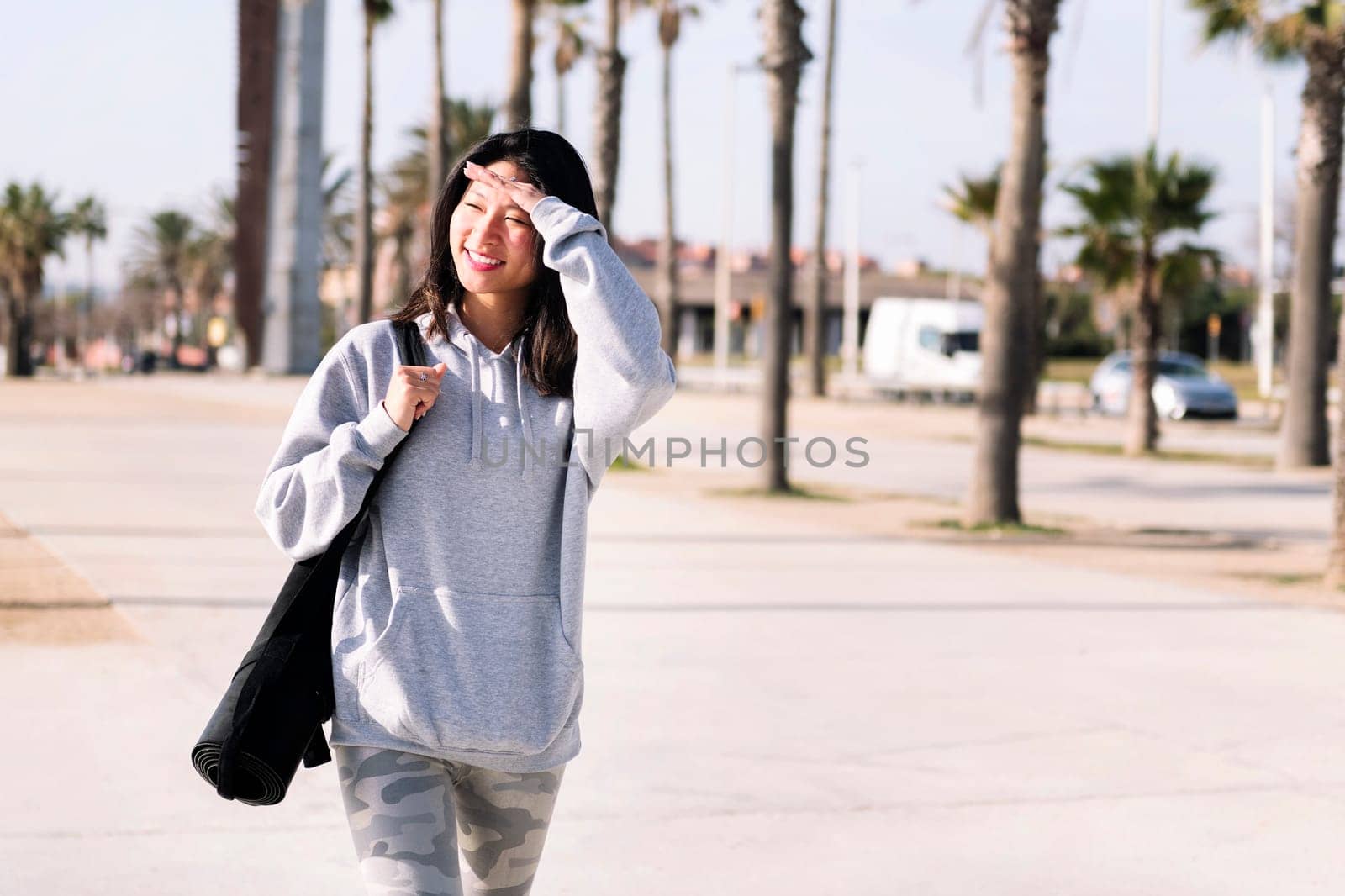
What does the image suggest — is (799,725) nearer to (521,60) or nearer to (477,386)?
(477,386)

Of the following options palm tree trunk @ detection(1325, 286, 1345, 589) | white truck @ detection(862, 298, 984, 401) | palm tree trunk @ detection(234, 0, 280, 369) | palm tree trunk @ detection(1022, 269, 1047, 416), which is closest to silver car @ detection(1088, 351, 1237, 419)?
palm tree trunk @ detection(1022, 269, 1047, 416)

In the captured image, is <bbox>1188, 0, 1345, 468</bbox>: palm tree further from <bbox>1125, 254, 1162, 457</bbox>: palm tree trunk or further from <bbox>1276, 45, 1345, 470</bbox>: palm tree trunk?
<bbox>1125, 254, 1162, 457</bbox>: palm tree trunk

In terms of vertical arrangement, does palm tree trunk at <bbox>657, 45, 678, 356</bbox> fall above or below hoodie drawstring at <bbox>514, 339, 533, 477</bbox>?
above

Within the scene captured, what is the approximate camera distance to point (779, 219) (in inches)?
688

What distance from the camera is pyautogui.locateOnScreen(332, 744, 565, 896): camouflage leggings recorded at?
2762 mm

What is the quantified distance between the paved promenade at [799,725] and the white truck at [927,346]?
29734 millimetres

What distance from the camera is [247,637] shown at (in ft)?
26.7

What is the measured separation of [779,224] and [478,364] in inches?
582

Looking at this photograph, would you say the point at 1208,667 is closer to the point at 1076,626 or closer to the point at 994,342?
the point at 1076,626

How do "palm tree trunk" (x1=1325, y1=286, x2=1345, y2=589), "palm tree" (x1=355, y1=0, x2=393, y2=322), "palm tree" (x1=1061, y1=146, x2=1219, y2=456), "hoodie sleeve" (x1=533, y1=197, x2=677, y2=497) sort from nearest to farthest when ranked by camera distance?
"hoodie sleeve" (x1=533, y1=197, x2=677, y2=497) < "palm tree trunk" (x1=1325, y1=286, x2=1345, y2=589) < "palm tree" (x1=1061, y1=146, x2=1219, y2=456) < "palm tree" (x1=355, y1=0, x2=393, y2=322)

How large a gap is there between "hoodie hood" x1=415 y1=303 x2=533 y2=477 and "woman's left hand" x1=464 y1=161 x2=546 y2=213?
0.76ft

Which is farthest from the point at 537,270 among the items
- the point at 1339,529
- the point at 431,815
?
the point at 1339,529

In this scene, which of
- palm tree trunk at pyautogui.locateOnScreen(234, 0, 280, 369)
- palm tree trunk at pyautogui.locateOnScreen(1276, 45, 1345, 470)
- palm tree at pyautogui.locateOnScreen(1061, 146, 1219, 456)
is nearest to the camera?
palm tree trunk at pyautogui.locateOnScreen(1276, 45, 1345, 470)

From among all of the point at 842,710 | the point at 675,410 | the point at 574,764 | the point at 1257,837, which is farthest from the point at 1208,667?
the point at 675,410
